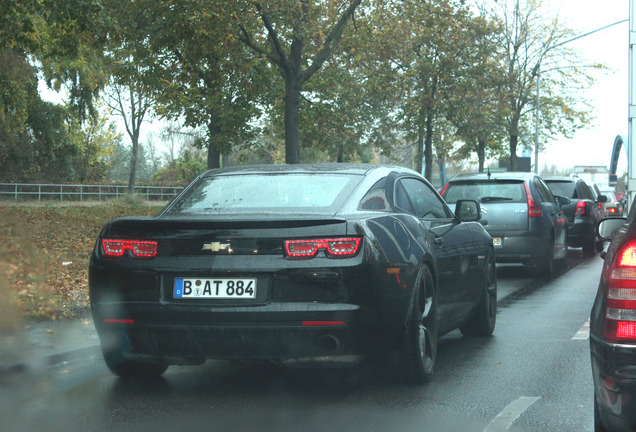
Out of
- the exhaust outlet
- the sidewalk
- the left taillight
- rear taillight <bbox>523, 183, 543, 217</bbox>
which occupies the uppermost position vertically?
rear taillight <bbox>523, 183, 543, 217</bbox>

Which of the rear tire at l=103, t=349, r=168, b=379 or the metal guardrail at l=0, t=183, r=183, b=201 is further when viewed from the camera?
the metal guardrail at l=0, t=183, r=183, b=201

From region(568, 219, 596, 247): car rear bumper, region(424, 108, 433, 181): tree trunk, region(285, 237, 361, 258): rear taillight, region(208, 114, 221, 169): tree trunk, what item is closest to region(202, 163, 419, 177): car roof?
region(285, 237, 361, 258): rear taillight

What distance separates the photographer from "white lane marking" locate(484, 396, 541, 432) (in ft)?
15.6

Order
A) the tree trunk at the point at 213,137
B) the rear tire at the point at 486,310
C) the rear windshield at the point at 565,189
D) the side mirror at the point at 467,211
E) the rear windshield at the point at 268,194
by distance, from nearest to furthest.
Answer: the rear windshield at the point at 268,194 < the side mirror at the point at 467,211 < the rear tire at the point at 486,310 < the rear windshield at the point at 565,189 < the tree trunk at the point at 213,137

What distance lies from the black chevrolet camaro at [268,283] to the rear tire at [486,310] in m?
2.00

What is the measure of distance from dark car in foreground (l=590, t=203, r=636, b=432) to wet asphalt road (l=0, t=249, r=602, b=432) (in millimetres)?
1023

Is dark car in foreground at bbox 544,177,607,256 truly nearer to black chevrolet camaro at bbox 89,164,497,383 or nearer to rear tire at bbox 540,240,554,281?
rear tire at bbox 540,240,554,281

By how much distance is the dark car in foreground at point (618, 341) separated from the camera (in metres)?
3.64

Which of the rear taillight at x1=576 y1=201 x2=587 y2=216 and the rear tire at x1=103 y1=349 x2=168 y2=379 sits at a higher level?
the rear taillight at x1=576 y1=201 x2=587 y2=216

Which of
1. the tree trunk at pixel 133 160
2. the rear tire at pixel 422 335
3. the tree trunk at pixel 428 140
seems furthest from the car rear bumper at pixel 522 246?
the tree trunk at pixel 133 160

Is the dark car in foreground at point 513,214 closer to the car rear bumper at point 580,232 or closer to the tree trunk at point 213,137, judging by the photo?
the car rear bumper at point 580,232

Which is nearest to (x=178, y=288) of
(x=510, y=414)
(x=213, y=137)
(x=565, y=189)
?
(x=510, y=414)

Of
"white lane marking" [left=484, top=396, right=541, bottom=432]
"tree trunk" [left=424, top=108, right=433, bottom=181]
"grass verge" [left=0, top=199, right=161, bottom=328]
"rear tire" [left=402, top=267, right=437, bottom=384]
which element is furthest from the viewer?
"tree trunk" [left=424, top=108, right=433, bottom=181]

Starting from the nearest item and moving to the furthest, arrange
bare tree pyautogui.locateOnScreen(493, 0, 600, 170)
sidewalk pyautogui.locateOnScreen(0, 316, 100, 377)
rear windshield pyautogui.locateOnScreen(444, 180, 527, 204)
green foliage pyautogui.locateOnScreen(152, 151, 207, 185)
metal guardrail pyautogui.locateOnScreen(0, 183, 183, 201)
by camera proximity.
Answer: sidewalk pyautogui.locateOnScreen(0, 316, 100, 377) < rear windshield pyautogui.locateOnScreen(444, 180, 527, 204) < metal guardrail pyautogui.locateOnScreen(0, 183, 183, 201) < bare tree pyautogui.locateOnScreen(493, 0, 600, 170) < green foliage pyautogui.locateOnScreen(152, 151, 207, 185)
